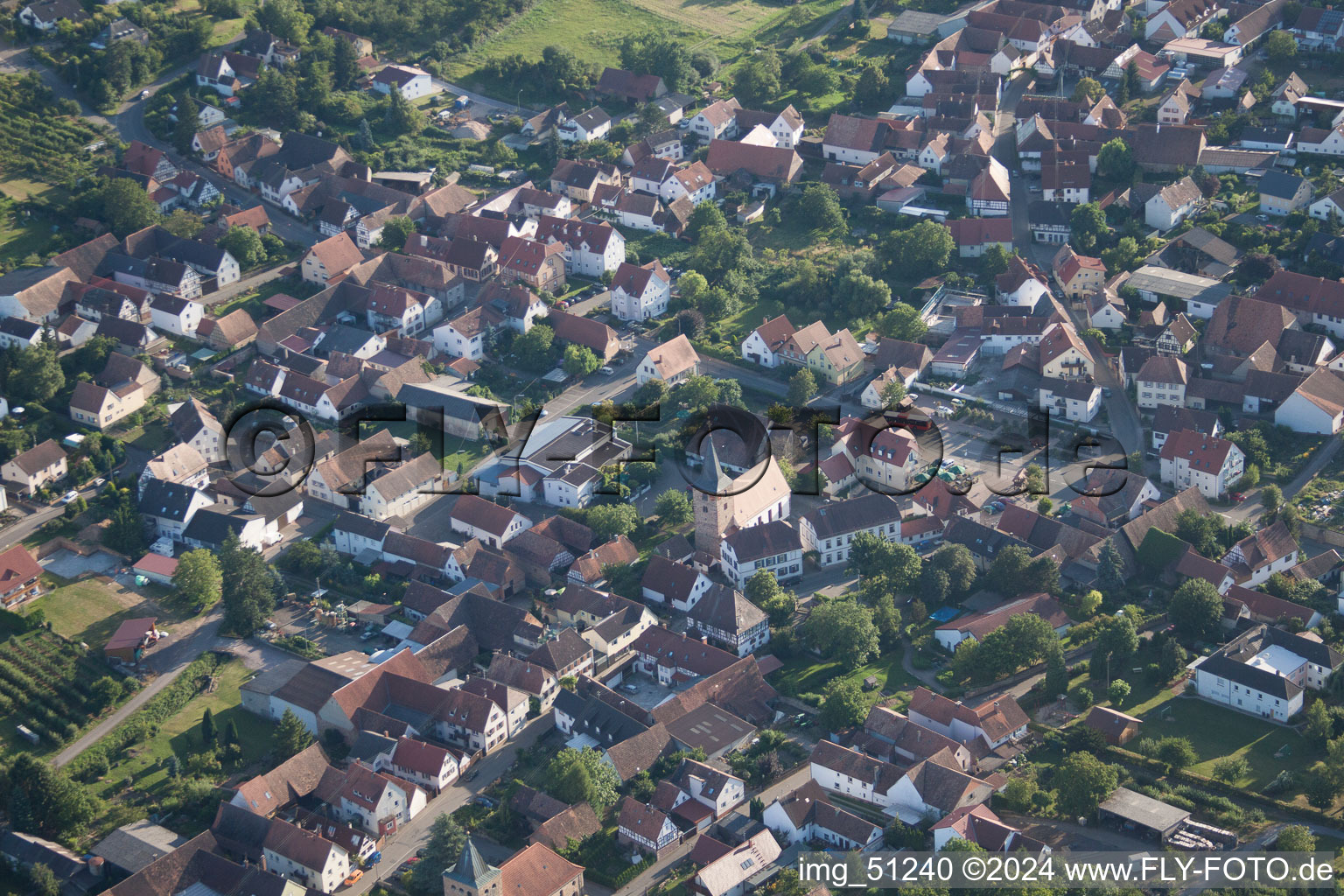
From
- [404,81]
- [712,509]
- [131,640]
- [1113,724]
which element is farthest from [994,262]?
[131,640]

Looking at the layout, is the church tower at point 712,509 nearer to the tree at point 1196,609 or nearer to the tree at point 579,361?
the tree at point 579,361

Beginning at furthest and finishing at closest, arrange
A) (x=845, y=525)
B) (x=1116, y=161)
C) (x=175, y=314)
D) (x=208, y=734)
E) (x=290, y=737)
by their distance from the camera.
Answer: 1. (x=1116, y=161)
2. (x=175, y=314)
3. (x=845, y=525)
4. (x=208, y=734)
5. (x=290, y=737)

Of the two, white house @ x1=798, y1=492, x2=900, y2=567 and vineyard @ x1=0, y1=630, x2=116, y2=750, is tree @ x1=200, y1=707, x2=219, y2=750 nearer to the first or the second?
vineyard @ x1=0, y1=630, x2=116, y2=750

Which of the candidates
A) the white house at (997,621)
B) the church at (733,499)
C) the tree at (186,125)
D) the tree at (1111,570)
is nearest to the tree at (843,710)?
the white house at (997,621)

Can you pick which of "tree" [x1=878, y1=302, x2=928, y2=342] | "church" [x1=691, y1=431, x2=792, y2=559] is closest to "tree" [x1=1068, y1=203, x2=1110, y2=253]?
"tree" [x1=878, y1=302, x2=928, y2=342]

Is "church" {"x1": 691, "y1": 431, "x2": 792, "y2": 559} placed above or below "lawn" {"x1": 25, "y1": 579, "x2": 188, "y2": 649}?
above

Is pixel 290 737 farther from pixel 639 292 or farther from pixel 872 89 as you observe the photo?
pixel 872 89

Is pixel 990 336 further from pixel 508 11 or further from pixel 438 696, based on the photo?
pixel 508 11

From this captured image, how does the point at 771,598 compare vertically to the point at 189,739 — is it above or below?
above
